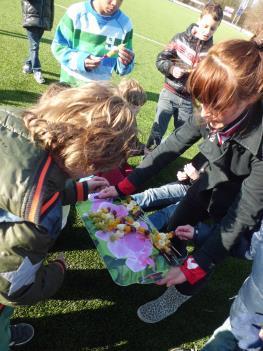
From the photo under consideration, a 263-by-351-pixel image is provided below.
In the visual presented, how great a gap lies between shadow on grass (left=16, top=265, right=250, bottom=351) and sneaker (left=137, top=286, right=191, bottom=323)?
0.05 meters

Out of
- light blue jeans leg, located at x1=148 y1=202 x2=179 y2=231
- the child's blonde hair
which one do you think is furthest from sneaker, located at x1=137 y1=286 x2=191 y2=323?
the child's blonde hair

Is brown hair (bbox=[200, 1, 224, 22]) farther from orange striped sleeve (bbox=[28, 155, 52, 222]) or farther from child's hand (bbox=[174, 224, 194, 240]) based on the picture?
orange striped sleeve (bbox=[28, 155, 52, 222])

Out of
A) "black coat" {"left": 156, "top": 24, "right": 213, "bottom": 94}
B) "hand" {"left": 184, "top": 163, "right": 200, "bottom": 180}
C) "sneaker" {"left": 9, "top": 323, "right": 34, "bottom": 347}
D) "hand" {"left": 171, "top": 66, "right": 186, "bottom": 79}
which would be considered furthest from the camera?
"black coat" {"left": 156, "top": 24, "right": 213, "bottom": 94}

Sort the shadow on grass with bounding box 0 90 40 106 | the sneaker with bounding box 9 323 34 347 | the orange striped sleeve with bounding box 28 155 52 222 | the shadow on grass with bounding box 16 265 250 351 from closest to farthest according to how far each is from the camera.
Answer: the orange striped sleeve with bounding box 28 155 52 222 < the sneaker with bounding box 9 323 34 347 < the shadow on grass with bounding box 16 265 250 351 < the shadow on grass with bounding box 0 90 40 106

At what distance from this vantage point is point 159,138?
4156 mm

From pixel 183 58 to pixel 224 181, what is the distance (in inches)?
82.8

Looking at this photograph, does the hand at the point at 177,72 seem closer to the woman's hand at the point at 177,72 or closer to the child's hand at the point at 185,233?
the woman's hand at the point at 177,72

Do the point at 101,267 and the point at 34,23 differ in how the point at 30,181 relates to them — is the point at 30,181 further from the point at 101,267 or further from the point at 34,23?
the point at 34,23

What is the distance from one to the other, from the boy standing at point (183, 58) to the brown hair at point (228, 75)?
6.76 feet

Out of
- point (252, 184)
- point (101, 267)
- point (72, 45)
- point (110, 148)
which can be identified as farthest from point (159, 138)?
point (110, 148)

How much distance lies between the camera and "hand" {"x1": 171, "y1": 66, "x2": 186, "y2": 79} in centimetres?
361

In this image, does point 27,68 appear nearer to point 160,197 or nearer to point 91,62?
point 91,62

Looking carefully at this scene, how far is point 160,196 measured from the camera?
3059 mm

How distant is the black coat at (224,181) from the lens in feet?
5.81
